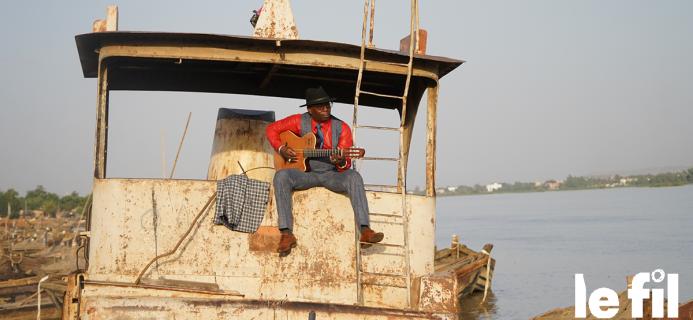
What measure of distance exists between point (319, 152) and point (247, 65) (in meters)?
2.30

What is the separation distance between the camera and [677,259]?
126ft

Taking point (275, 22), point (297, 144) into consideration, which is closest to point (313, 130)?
point (297, 144)

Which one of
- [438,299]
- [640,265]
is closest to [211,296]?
[438,299]

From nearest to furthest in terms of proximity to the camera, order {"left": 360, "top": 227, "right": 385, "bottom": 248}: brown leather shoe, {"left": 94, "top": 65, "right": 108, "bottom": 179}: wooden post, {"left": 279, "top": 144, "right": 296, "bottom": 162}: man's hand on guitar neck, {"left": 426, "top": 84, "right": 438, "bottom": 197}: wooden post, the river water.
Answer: {"left": 360, "top": 227, "right": 385, "bottom": 248}: brown leather shoe
{"left": 279, "top": 144, "right": 296, "bottom": 162}: man's hand on guitar neck
{"left": 94, "top": 65, "right": 108, "bottom": 179}: wooden post
{"left": 426, "top": 84, "right": 438, "bottom": 197}: wooden post
the river water

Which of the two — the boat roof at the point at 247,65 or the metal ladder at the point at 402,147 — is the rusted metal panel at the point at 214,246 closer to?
the metal ladder at the point at 402,147

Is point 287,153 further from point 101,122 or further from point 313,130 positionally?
point 101,122

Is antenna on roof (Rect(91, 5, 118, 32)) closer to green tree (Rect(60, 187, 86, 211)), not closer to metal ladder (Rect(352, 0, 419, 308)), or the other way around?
metal ladder (Rect(352, 0, 419, 308))

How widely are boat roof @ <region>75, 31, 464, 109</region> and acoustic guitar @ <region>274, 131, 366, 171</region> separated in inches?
31.0

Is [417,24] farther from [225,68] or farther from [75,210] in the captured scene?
[75,210]

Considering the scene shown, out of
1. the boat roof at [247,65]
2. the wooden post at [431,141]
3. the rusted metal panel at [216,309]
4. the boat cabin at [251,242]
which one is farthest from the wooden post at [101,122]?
the wooden post at [431,141]

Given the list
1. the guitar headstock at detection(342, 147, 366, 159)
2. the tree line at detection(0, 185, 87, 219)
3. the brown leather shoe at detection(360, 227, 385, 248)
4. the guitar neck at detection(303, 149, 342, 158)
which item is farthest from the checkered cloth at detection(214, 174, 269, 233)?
the tree line at detection(0, 185, 87, 219)

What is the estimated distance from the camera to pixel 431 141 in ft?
27.9

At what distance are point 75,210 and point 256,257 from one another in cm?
7829

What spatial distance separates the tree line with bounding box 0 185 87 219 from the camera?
70125 millimetres
